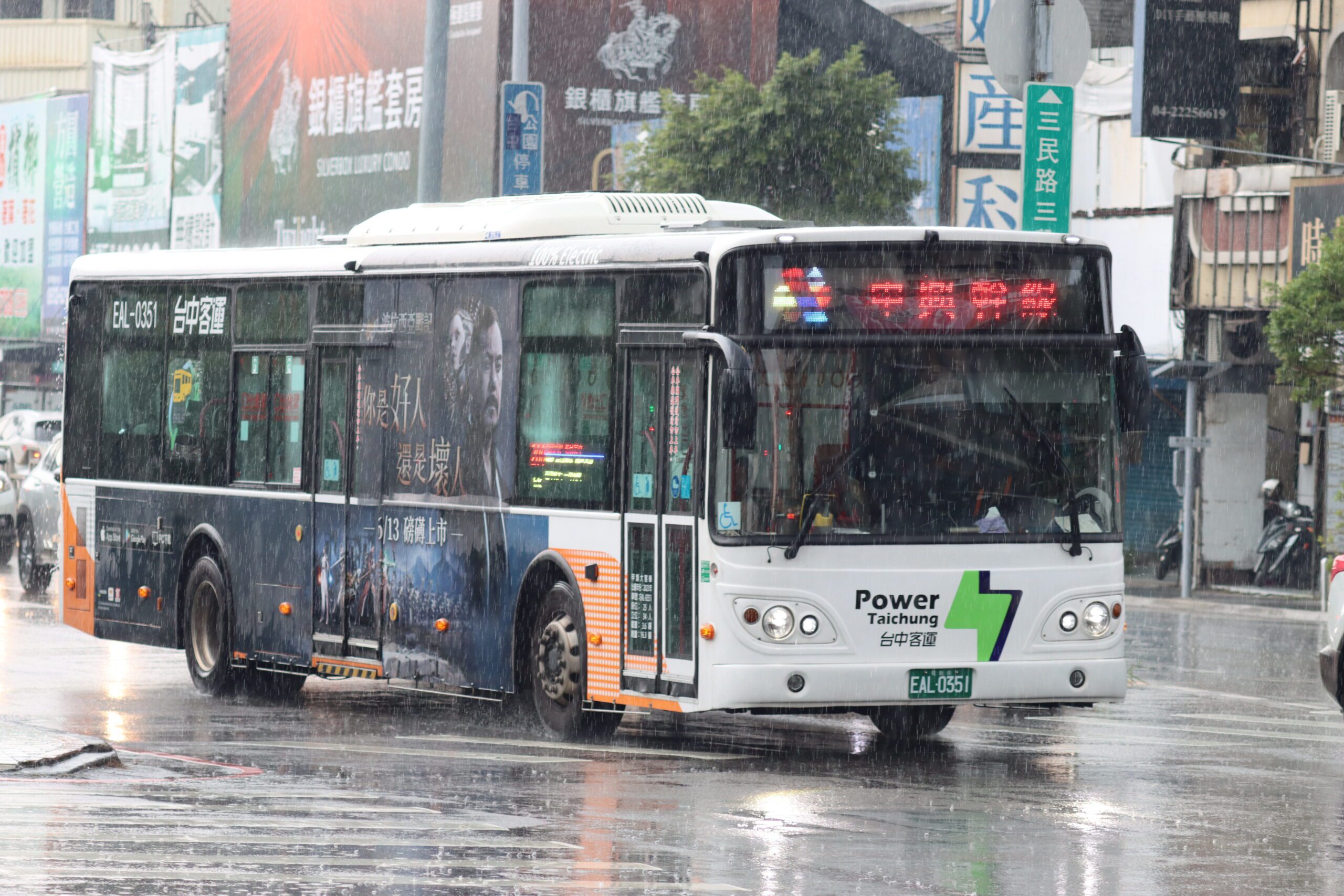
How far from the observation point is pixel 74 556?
18.9 m

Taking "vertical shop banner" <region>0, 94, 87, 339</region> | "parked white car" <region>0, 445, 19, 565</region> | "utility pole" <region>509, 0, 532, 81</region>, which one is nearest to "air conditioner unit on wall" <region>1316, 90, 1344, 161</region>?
"utility pole" <region>509, 0, 532, 81</region>

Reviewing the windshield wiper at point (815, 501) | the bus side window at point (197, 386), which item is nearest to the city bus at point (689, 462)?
the windshield wiper at point (815, 501)

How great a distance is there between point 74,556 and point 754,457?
305 inches

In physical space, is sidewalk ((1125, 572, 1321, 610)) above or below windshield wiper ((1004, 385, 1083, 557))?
below

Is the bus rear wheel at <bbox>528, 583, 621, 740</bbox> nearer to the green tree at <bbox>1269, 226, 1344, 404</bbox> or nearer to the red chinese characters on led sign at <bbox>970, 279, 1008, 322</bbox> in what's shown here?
the red chinese characters on led sign at <bbox>970, 279, 1008, 322</bbox>

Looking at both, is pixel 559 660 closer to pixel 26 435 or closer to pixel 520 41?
pixel 520 41

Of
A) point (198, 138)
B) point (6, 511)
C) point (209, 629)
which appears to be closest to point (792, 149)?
point (6, 511)

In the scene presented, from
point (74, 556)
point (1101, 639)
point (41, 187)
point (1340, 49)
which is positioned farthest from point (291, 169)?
point (1101, 639)

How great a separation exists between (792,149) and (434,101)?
527 inches

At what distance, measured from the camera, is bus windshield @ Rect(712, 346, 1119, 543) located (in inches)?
510

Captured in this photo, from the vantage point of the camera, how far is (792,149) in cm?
3572

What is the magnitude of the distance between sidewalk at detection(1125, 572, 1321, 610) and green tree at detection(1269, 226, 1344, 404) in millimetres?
3747

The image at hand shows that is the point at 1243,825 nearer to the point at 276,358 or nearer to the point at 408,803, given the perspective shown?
the point at 408,803

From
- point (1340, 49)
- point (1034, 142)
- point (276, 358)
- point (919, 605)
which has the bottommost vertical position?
point (919, 605)
